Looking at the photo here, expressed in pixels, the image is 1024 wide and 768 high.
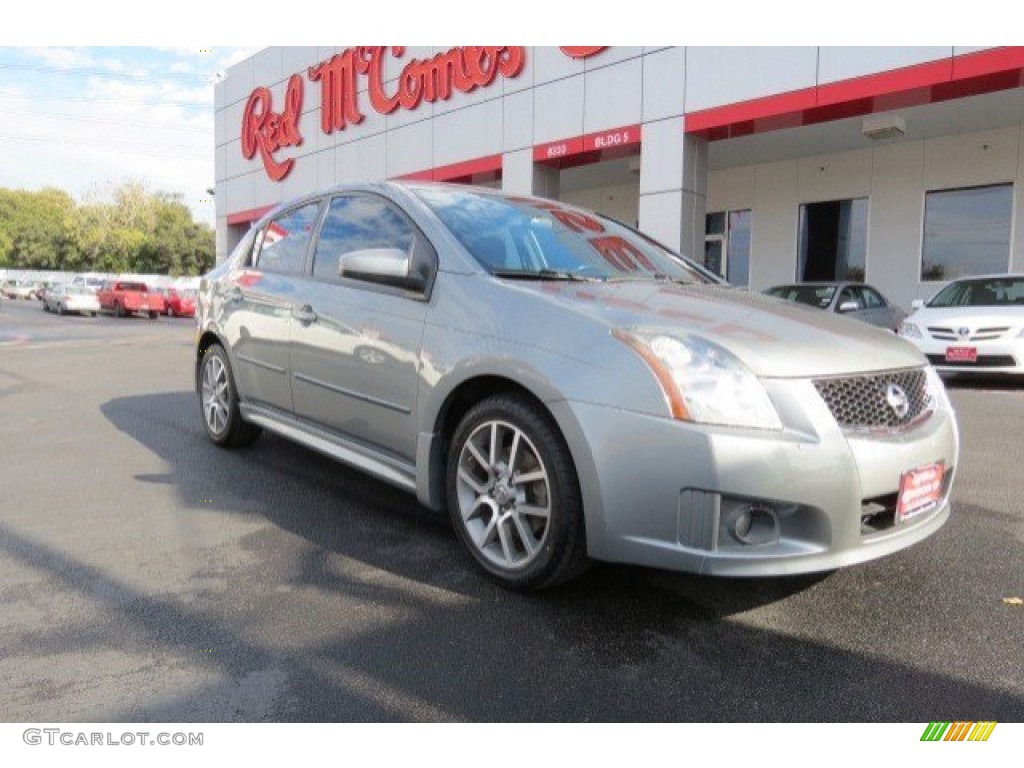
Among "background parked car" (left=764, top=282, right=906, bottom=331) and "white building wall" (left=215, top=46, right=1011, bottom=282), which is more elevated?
"white building wall" (left=215, top=46, right=1011, bottom=282)

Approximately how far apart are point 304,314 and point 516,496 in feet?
5.51

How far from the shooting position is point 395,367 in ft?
10.6

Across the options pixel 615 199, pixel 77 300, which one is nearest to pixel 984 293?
pixel 615 199

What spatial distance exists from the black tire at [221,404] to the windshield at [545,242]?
2020 millimetres

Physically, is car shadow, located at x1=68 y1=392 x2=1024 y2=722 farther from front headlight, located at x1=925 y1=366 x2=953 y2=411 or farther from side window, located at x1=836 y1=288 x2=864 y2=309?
side window, located at x1=836 y1=288 x2=864 y2=309

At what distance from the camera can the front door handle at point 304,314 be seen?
3.79 metres

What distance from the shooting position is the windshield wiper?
3073 mm

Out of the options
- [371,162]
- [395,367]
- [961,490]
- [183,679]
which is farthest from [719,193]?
[183,679]

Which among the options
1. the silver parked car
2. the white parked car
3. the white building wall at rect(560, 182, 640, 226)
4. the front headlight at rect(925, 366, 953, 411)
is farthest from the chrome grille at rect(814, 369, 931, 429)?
the white building wall at rect(560, 182, 640, 226)

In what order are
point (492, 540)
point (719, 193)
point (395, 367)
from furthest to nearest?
point (719, 193)
point (395, 367)
point (492, 540)

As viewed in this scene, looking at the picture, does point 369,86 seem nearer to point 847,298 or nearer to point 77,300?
point 847,298

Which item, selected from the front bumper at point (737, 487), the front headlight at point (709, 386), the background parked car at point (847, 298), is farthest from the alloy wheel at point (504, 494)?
the background parked car at point (847, 298)

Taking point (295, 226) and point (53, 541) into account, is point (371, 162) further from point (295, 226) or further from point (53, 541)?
point (53, 541)

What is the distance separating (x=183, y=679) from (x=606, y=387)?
1.56 m
